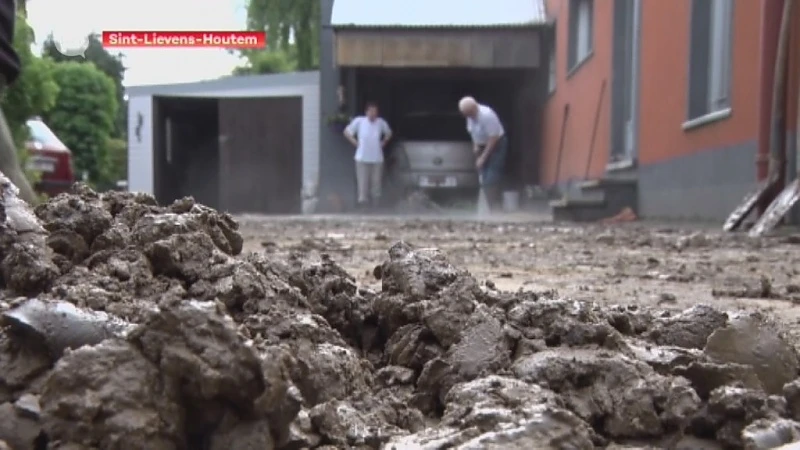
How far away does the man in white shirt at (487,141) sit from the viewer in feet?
48.0

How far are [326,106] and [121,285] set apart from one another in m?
17.7

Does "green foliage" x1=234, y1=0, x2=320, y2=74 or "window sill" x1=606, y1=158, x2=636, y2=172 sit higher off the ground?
"green foliage" x1=234, y1=0, x2=320, y2=74

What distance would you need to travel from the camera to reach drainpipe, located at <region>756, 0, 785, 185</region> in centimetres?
727

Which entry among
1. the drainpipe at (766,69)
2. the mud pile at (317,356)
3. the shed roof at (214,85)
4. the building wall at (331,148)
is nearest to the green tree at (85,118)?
the shed roof at (214,85)

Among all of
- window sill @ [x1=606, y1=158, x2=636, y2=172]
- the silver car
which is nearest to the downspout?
window sill @ [x1=606, y1=158, x2=636, y2=172]

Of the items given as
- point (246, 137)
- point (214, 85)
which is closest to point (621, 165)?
point (246, 137)

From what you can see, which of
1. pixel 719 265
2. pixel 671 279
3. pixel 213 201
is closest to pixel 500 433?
pixel 671 279

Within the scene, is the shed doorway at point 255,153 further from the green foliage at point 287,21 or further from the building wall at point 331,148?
the green foliage at point 287,21

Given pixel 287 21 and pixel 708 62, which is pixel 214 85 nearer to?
pixel 287 21

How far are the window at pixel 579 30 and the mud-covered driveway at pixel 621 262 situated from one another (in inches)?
304

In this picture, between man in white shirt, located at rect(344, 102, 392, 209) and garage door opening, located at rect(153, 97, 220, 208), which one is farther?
garage door opening, located at rect(153, 97, 220, 208)

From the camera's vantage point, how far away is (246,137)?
20844 millimetres

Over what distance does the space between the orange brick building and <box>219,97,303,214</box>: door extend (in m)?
6.53

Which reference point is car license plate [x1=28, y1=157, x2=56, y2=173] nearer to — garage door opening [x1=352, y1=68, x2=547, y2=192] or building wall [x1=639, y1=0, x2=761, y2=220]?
building wall [x1=639, y1=0, x2=761, y2=220]
